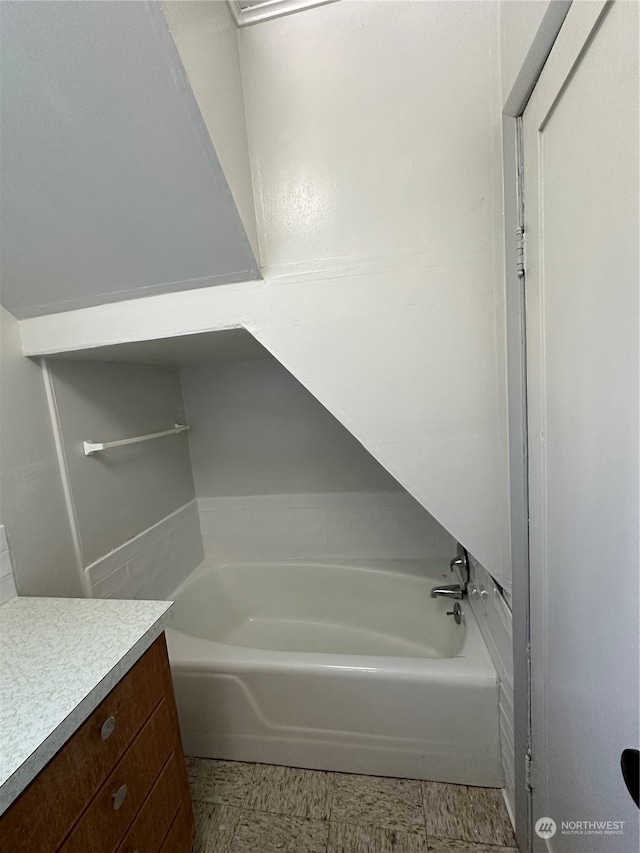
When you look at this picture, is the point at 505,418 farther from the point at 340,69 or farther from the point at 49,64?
the point at 49,64

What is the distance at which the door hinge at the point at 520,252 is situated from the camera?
2.73 ft

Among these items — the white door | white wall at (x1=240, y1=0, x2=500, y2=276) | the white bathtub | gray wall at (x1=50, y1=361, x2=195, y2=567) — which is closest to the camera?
the white door

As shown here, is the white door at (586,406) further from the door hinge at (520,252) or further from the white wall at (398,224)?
the white wall at (398,224)

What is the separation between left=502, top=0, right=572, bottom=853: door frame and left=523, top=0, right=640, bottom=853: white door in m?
0.04

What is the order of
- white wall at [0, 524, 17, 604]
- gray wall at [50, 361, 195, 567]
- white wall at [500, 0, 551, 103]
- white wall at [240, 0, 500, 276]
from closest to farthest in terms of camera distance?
white wall at [500, 0, 551, 103] < white wall at [240, 0, 500, 276] < white wall at [0, 524, 17, 604] < gray wall at [50, 361, 195, 567]

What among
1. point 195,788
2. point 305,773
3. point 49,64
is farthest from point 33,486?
point 305,773

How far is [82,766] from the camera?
2.15 feet

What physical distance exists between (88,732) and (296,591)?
1514mm

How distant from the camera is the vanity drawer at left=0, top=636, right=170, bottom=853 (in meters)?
0.55

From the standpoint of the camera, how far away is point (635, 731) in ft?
1.70

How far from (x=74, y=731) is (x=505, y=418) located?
1.20 m

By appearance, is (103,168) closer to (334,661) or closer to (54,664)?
(54,664)

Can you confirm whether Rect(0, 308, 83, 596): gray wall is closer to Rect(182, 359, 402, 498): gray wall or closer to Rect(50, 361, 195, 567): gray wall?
Rect(50, 361, 195, 567): gray wall

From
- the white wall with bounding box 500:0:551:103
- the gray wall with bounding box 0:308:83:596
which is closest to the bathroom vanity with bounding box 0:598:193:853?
the gray wall with bounding box 0:308:83:596
